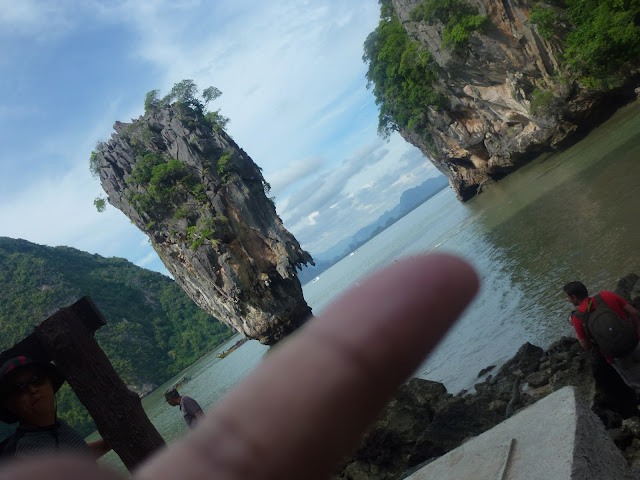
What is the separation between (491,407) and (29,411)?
6.06 meters

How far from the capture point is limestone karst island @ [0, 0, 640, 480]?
269 cm

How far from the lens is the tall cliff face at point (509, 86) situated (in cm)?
2597

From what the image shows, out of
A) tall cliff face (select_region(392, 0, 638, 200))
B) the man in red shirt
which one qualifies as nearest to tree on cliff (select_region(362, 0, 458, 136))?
tall cliff face (select_region(392, 0, 638, 200))

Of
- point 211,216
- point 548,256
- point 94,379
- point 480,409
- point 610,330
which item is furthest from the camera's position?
point 211,216

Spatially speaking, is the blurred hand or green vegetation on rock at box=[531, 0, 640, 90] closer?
the blurred hand

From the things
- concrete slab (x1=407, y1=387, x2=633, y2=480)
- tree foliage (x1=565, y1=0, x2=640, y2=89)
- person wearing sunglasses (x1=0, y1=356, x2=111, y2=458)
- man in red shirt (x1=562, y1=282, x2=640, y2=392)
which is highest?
tree foliage (x1=565, y1=0, x2=640, y2=89)

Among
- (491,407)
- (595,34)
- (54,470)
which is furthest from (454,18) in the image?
(54,470)

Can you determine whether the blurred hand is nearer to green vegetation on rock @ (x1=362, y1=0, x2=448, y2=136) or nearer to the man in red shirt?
the man in red shirt

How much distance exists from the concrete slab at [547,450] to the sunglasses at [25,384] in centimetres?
258

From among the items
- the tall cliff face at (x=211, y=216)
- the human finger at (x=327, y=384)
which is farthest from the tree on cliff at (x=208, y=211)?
the human finger at (x=327, y=384)

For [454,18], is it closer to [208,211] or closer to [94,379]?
[208,211]

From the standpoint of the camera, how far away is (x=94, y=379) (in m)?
2.43

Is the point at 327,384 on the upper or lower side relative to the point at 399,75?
lower

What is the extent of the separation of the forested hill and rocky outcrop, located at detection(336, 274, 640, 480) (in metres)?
50.7
